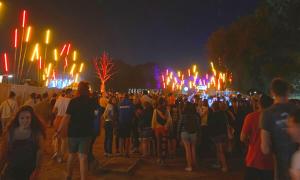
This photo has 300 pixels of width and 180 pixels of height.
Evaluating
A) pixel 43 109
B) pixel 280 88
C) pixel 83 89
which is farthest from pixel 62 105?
pixel 280 88

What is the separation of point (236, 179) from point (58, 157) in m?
5.08

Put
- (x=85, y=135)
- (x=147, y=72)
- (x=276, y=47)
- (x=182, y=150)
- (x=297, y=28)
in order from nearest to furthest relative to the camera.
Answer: (x=85, y=135)
(x=182, y=150)
(x=297, y=28)
(x=276, y=47)
(x=147, y=72)

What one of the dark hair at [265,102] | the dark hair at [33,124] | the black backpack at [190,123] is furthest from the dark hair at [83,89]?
the dark hair at [265,102]

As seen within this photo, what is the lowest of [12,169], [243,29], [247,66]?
[12,169]

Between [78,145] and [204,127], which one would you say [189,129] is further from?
[78,145]

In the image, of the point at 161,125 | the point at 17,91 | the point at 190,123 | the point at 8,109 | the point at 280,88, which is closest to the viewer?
the point at 280,88

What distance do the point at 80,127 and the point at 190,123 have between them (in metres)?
3.26

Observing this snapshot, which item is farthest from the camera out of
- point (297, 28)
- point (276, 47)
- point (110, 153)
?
point (276, 47)

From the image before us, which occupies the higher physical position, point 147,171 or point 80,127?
point 80,127

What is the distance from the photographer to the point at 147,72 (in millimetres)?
87062

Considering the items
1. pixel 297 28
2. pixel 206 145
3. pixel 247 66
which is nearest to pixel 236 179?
pixel 206 145

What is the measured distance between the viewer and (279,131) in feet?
13.2

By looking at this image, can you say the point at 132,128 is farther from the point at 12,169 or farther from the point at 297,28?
the point at 297,28

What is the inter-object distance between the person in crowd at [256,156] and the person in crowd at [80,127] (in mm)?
3182
